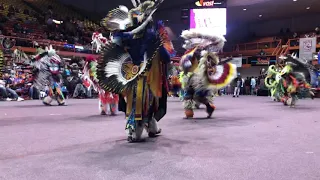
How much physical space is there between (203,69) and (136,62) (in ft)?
7.90

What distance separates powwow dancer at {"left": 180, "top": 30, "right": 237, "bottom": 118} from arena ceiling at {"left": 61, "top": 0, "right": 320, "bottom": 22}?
14.8 m

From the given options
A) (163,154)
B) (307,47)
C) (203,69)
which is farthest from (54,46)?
(163,154)

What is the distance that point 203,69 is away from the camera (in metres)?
5.88

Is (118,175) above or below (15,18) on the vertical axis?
below

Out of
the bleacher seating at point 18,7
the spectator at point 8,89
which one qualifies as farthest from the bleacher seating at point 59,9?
the spectator at point 8,89

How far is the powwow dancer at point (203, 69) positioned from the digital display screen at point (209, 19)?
44.0 ft

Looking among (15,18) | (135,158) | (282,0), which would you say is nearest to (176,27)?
(282,0)

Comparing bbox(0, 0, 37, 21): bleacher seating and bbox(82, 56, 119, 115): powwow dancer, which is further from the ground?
bbox(0, 0, 37, 21): bleacher seating

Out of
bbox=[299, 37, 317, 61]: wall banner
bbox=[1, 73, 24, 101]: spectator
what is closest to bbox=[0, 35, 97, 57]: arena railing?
bbox=[1, 73, 24, 101]: spectator

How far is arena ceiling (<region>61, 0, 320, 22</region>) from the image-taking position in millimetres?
19922

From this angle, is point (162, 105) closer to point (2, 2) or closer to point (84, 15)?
point (2, 2)

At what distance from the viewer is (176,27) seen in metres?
25.0

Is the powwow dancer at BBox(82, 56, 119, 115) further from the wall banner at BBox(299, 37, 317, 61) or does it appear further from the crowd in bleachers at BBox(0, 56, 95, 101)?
the wall banner at BBox(299, 37, 317, 61)

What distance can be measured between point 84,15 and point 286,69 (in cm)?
1750
